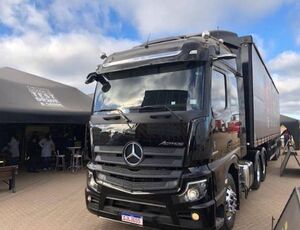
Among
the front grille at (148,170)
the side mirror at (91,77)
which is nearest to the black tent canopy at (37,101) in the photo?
the side mirror at (91,77)

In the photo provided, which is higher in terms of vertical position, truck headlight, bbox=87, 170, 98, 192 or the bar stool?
truck headlight, bbox=87, 170, 98, 192

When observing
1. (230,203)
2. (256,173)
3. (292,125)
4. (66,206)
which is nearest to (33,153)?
(66,206)

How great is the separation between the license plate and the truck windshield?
1.50 metres

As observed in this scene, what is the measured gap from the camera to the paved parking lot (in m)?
6.53

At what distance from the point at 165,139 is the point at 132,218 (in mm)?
1229

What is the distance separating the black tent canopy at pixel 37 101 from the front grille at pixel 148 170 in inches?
266

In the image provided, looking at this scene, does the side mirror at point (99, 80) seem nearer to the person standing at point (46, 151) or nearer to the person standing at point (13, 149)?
the person standing at point (46, 151)

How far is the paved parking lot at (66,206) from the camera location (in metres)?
6.53

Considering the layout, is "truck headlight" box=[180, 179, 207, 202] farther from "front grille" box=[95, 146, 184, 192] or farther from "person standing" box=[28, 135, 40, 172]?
"person standing" box=[28, 135, 40, 172]

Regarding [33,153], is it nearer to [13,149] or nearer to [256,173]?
[13,149]

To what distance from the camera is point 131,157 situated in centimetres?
501

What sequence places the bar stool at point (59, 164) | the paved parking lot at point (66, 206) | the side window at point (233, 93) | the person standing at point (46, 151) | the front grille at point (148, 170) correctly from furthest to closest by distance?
the bar stool at point (59, 164) → the person standing at point (46, 151) → the paved parking lot at point (66, 206) → the side window at point (233, 93) → the front grille at point (148, 170)

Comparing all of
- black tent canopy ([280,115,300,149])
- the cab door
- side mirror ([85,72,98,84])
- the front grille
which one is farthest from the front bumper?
black tent canopy ([280,115,300,149])

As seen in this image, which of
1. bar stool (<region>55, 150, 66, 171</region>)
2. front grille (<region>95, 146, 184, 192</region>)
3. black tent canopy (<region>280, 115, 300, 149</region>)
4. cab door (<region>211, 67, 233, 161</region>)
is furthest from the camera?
black tent canopy (<region>280, 115, 300, 149</region>)
